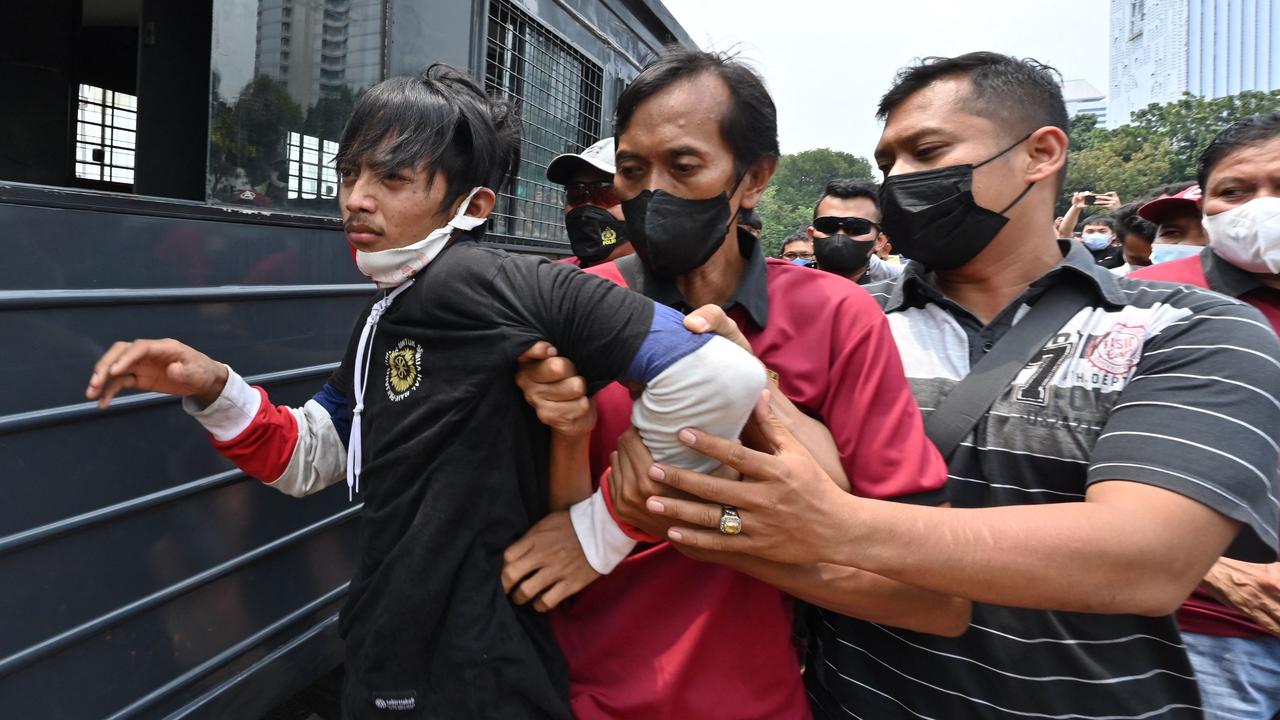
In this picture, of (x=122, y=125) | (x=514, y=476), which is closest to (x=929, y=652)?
(x=514, y=476)

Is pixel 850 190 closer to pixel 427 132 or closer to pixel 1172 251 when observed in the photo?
pixel 1172 251

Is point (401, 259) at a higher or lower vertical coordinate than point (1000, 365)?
higher

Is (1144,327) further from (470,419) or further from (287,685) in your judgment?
(287,685)

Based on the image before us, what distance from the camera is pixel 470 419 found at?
119 cm

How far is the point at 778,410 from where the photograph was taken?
3.59ft

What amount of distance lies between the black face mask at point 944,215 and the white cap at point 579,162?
1.56 metres

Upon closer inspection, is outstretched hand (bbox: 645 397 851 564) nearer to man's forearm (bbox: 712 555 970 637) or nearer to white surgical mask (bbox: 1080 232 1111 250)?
man's forearm (bbox: 712 555 970 637)

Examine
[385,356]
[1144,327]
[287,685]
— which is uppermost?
[1144,327]

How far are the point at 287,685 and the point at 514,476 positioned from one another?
63.6 inches

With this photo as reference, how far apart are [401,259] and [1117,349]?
1.25m

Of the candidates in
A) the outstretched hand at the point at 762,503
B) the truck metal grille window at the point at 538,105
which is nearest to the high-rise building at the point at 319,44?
the truck metal grille window at the point at 538,105

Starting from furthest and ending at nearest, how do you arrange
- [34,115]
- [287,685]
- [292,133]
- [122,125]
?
[122,125], [34,115], [287,685], [292,133]

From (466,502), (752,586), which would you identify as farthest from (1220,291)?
(466,502)

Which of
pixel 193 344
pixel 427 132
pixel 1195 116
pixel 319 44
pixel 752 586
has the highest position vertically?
pixel 1195 116
